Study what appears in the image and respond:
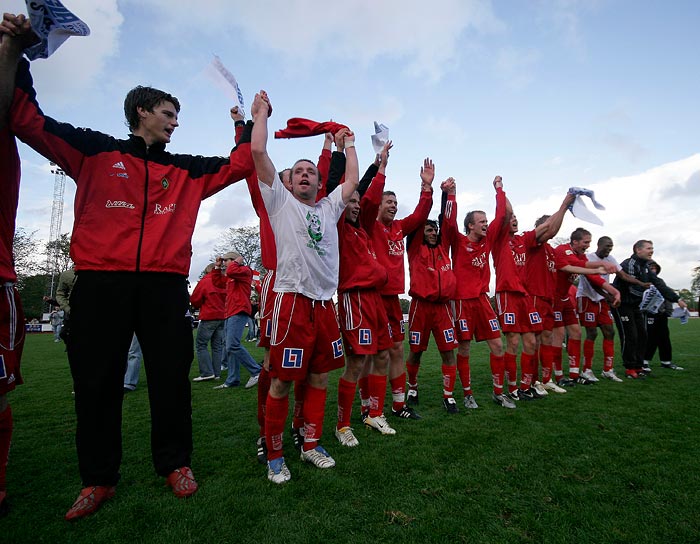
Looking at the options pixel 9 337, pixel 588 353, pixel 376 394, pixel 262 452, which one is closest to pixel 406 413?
pixel 376 394

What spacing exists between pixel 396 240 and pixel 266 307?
1974 millimetres

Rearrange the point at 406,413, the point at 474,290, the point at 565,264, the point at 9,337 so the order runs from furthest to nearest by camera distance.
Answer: the point at 565,264 < the point at 474,290 < the point at 406,413 < the point at 9,337

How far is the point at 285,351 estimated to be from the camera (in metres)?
3.04

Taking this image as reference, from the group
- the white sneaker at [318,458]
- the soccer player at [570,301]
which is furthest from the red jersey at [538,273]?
the white sneaker at [318,458]

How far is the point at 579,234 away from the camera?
741 cm

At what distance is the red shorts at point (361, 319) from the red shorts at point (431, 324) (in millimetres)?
1120

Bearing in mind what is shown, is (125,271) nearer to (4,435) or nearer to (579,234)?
(4,435)

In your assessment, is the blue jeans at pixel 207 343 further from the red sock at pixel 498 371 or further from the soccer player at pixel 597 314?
the soccer player at pixel 597 314

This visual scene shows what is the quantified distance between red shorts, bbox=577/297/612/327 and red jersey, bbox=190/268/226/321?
6880 millimetres

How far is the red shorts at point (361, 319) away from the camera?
3.92 metres

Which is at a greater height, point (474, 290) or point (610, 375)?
point (474, 290)

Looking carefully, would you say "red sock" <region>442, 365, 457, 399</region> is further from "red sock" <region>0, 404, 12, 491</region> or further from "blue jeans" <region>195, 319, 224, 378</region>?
"blue jeans" <region>195, 319, 224, 378</region>

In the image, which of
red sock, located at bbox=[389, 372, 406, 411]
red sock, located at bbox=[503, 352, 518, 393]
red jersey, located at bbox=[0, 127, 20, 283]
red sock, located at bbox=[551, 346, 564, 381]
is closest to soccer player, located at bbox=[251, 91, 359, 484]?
red jersey, located at bbox=[0, 127, 20, 283]

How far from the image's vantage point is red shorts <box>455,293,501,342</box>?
17.4ft
